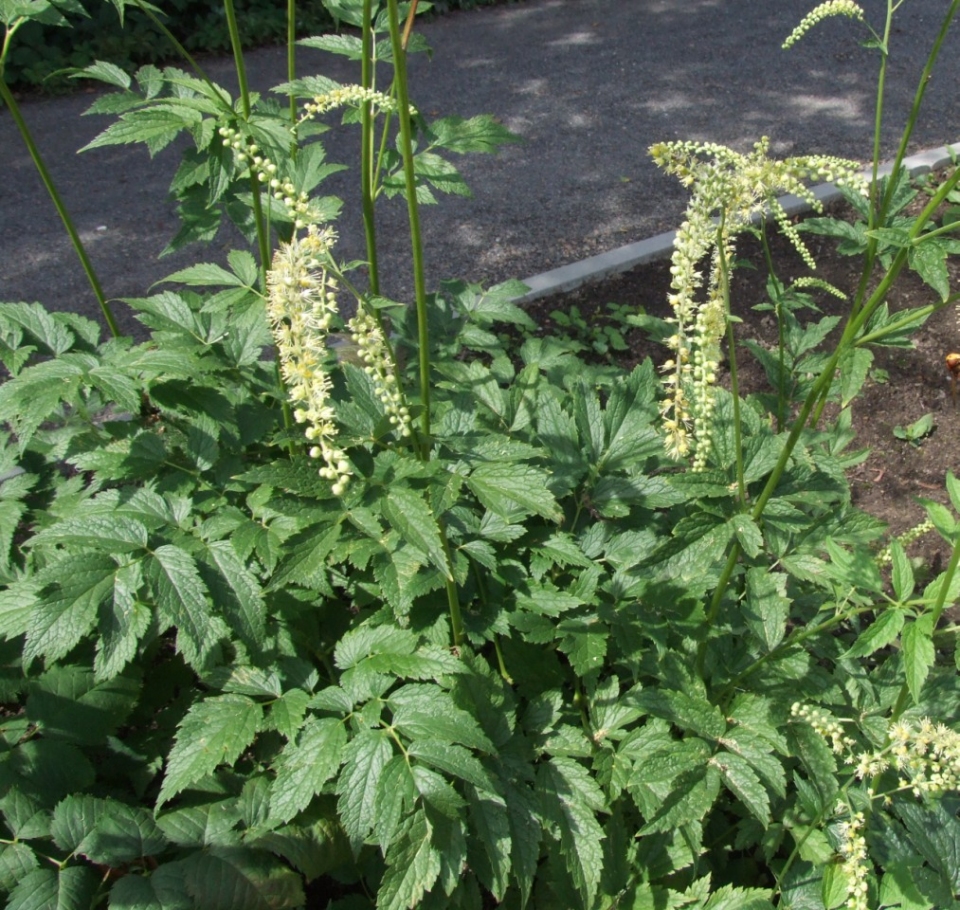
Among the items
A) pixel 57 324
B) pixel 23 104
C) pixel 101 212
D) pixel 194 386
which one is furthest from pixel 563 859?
pixel 23 104

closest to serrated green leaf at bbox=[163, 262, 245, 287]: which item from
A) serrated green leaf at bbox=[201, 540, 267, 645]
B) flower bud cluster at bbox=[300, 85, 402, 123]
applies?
flower bud cluster at bbox=[300, 85, 402, 123]

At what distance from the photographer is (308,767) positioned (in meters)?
1.73

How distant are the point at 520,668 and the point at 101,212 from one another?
4.81 m

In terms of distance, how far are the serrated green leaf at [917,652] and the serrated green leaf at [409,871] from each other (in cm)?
100

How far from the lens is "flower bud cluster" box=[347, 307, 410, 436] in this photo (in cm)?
169

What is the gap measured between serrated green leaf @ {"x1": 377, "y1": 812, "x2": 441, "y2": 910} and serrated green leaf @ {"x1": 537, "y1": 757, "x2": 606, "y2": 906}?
0.95ft

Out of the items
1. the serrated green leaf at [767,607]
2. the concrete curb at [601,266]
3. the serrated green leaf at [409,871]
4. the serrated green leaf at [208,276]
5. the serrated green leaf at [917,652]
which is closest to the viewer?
the serrated green leaf at [917,652]

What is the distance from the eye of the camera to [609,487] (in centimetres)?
222

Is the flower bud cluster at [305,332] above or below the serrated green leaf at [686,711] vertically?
above

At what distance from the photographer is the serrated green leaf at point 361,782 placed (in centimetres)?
168

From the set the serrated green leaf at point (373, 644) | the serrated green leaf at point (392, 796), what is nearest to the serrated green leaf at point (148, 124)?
the serrated green leaf at point (373, 644)

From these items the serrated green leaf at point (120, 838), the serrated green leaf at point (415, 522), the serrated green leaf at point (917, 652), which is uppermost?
the serrated green leaf at point (415, 522)

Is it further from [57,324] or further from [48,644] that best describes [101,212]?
[48,644]

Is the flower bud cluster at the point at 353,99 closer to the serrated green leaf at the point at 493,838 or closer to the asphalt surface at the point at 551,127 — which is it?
the serrated green leaf at the point at 493,838
